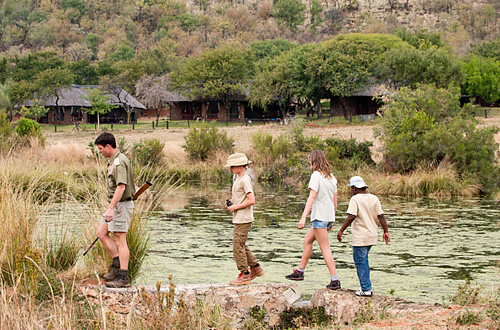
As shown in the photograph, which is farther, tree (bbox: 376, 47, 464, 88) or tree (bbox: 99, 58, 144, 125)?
tree (bbox: 99, 58, 144, 125)

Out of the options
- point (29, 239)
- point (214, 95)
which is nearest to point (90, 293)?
point (29, 239)

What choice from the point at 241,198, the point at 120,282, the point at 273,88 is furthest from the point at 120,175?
the point at 273,88

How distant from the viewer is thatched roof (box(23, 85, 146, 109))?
5856cm

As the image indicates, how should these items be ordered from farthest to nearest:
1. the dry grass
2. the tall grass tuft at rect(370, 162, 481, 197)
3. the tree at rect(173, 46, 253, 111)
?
the tree at rect(173, 46, 253, 111)
the dry grass
the tall grass tuft at rect(370, 162, 481, 197)

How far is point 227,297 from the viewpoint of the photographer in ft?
23.7

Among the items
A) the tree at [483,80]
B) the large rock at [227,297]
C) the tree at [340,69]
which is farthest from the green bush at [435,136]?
the tree at [483,80]

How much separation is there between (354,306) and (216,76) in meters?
54.6

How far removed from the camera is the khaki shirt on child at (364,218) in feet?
23.3

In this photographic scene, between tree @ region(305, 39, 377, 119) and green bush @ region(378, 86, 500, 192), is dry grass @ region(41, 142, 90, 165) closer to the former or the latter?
green bush @ region(378, 86, 500, 192)

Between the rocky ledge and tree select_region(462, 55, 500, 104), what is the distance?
184 feet

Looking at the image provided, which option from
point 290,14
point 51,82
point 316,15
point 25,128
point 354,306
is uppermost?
point 316,15

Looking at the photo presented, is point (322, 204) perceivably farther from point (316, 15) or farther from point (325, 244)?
point (316, 15)

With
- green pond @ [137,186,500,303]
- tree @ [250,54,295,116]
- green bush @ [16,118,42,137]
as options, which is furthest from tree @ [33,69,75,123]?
green pond @ [137,186,500,303]

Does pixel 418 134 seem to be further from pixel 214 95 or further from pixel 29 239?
pixel 214 95
